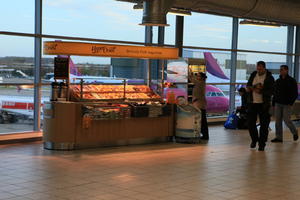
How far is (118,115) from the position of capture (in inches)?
348

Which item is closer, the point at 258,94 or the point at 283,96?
the point at 258,94

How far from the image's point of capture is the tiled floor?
570 centimetres

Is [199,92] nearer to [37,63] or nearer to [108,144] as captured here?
[108,144]

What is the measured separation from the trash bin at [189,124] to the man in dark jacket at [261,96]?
1023 millimetres

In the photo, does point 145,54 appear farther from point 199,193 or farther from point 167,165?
point 199,193

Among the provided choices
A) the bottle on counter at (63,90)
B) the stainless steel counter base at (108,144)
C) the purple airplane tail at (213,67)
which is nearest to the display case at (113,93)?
the bottle on counter at (63,90)

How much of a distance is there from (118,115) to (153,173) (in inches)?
88.0

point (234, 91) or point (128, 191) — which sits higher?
point (234, 91)

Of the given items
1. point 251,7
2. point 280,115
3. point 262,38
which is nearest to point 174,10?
point 251,7

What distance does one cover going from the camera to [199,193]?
18.9ft

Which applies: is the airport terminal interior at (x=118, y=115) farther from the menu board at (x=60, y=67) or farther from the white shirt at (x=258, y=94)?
the white shirt at (x=258, y=94)

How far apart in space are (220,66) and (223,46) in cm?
58

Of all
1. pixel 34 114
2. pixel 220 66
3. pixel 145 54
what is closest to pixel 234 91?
pixel 220 66

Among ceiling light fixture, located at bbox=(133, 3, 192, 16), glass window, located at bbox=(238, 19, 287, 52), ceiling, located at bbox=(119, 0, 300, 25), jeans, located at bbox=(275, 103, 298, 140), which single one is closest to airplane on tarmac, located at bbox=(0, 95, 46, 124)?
ceiling light fixture, located at bbox=(133, 3, 192, 16)
